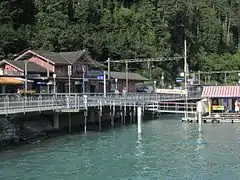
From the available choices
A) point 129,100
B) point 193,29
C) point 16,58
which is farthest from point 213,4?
point 129,100

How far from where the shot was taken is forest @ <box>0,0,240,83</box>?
96.8 metres

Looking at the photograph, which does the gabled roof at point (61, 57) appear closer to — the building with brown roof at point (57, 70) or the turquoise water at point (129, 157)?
the building with brown roof at point (57, 70)

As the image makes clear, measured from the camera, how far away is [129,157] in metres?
34.4

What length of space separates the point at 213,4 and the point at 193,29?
3314cm

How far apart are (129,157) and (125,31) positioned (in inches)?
3434

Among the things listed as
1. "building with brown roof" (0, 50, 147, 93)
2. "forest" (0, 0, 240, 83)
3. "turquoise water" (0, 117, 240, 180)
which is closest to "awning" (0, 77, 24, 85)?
"building with brown roof" (0, 50, 147, 93)

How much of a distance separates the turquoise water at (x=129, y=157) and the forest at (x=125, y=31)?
158ft

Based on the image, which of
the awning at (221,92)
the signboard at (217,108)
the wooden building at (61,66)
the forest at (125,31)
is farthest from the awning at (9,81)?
the forest at (125,31)

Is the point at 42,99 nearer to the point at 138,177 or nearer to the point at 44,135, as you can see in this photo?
the point at 44,135

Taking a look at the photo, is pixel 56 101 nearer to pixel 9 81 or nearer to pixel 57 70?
pixel 9 81

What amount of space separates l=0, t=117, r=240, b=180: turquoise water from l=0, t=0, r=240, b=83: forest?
158 ft

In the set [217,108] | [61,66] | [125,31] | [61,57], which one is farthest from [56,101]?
[125,31]

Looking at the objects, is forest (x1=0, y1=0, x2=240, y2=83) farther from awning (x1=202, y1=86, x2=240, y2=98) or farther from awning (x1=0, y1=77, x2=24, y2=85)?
awning (x1=202, y1=86, x2=240, y2=98)

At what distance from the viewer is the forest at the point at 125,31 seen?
318 feet
